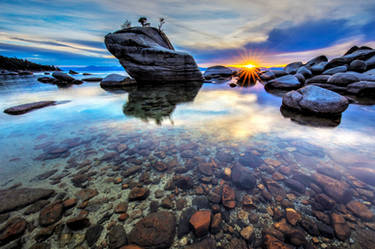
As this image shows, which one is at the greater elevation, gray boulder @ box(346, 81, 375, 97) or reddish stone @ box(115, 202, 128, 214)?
gray boulder @ box(346, 81, 375, 97)

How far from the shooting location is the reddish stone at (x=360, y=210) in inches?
62.5

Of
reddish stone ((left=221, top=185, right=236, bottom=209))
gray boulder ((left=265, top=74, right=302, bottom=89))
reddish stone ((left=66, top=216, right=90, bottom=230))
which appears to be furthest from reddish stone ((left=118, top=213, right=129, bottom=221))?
gray boulder ((left=265, top=74, right=302, bottom=89))

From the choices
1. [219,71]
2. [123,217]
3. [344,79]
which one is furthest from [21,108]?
Result: [219,71]

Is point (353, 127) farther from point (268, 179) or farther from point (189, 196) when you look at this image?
point (189, 196)

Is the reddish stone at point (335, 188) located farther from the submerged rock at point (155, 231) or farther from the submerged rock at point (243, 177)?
the submerged rock at point (155, 231)

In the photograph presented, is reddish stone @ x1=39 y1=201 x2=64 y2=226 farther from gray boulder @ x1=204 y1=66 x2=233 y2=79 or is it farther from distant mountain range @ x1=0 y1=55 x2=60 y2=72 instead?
distant mountain range @ x1=0 y1=55 x2=60 y2=72

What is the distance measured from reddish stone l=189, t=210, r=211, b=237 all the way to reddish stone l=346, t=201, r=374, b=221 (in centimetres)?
173

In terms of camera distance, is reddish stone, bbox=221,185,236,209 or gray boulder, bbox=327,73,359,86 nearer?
reddish stone, bbox=221,185,236,209

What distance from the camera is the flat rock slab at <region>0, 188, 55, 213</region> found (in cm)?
168

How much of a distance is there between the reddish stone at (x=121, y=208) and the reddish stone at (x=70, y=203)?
56 centimetres

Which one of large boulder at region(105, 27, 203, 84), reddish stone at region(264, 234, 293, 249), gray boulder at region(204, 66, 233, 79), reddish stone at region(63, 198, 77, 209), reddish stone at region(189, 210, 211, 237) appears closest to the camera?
reddish stone at region(264, 234, 293, 249)

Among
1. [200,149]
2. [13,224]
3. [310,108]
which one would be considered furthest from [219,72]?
[13,224]

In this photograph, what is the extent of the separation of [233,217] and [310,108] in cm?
528

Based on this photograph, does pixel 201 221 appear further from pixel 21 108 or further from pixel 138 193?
pixel 21 108
